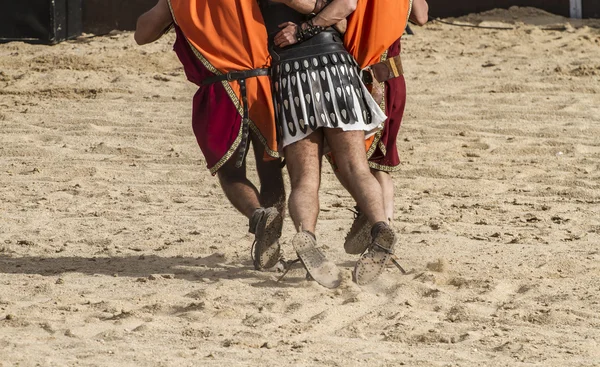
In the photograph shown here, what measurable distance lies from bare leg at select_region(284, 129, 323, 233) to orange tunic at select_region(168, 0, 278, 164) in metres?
0.11

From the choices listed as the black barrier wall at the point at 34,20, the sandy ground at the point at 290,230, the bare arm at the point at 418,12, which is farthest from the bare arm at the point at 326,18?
the black barrier wall at the point at 34,20

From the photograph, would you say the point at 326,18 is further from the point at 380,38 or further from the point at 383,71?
the point at 383,71

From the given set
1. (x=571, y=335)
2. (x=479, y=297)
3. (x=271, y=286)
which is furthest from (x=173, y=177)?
(x=571, y=335)

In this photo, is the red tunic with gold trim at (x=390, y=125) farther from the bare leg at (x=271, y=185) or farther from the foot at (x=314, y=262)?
the foot at (x=314, y=262)

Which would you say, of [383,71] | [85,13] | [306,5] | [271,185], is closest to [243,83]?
[306,5]

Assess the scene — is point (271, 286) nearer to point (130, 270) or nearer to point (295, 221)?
point (295, 221)

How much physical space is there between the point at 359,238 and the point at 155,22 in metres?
1.34

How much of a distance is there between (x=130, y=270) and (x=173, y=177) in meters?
2.15

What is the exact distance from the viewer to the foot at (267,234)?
17.2ft

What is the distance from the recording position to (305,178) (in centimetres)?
533

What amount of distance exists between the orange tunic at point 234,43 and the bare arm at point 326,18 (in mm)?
117

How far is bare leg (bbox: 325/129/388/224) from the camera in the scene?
5246 millimetres

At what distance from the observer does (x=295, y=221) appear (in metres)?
5.22

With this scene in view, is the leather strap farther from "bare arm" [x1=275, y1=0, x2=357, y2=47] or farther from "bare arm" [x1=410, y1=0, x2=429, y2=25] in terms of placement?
"bare arm" [x1=275, y1=0, x2=357, y2=47]
